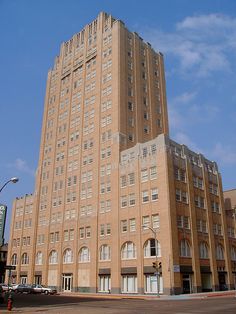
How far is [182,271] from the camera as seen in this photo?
A: 5069 cm

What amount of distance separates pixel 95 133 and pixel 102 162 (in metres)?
7.60

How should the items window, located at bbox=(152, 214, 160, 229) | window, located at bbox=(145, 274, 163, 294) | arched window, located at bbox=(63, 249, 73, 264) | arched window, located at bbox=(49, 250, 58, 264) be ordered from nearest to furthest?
Answer: 1. window, located at bbox=(145, 274, 163, 294)
2. window, located at bbox=(152, 214, 160, 229)
3. arched window, located at bbox=(63, 249, 73, 264)
4. arched window, located at bbox=(49, 250, 58, 264)

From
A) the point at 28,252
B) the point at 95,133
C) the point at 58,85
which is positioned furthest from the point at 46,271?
the point at 58,85

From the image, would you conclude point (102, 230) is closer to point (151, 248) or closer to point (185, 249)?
point (151, 248)

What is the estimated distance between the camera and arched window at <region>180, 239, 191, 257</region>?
173 feet

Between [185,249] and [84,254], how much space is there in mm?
20413

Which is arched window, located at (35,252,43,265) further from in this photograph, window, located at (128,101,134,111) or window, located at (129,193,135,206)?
window, located at (128,101,134,111)

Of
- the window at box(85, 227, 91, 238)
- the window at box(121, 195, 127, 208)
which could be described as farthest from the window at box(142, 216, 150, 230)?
the window at box(85, 227, 91, 238)

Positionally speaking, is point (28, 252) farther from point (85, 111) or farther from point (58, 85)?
point (58, 85)

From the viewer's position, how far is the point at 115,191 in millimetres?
61344

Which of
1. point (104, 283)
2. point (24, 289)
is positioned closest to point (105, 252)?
point (104, 283)

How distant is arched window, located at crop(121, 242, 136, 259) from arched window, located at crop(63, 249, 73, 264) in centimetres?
1420

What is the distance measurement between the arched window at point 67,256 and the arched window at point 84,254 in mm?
2867

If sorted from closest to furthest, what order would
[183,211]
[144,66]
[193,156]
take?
[183,211] → [193,156] → [144,66]
